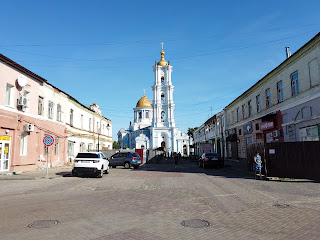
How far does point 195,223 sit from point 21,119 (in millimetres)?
17309

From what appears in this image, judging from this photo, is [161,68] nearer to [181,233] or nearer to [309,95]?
[309,95]

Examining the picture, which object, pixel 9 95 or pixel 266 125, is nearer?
pixel 9 95

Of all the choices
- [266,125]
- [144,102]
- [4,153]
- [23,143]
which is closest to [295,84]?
[266,125]

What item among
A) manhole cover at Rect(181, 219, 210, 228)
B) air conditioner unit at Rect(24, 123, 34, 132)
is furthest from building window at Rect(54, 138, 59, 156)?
manhole cover at Rect(181, 219, 210, 228)

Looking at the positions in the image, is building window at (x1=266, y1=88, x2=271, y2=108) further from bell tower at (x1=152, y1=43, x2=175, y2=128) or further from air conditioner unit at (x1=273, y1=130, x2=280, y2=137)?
bell tower at (x1=152, y1=43, x2=175, y2=128)

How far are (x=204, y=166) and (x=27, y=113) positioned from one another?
642 inches

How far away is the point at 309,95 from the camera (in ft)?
55.3

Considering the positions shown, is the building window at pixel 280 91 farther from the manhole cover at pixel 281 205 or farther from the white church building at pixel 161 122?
the white church building at pixel 161 122

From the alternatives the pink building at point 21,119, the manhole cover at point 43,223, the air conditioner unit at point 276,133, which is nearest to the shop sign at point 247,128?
the air conditioner unit at point 276,133

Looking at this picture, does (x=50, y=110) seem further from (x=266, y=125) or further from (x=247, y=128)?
(x=247, y=128)

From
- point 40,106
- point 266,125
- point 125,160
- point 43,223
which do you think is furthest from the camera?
point 125,160

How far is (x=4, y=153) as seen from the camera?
1725 centimetres

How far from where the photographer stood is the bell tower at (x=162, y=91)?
243 ft

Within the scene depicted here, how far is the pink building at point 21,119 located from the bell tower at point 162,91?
52366 mm
